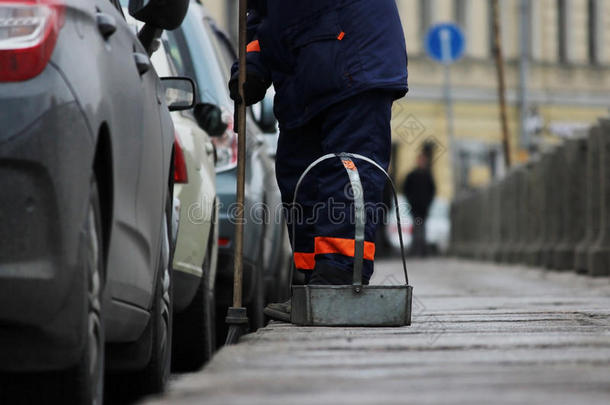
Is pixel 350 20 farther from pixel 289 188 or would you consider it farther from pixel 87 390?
pixel 87 390

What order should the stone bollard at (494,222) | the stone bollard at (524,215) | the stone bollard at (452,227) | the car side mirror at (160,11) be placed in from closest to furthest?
the car side mirror at (160,11) < the stone bollard at (524,215) < the stone bollard at (494,222) < the stone bollard at (452,227)

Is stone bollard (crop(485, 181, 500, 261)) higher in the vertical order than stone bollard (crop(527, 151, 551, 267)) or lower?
lower

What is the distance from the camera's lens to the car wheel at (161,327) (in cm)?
563

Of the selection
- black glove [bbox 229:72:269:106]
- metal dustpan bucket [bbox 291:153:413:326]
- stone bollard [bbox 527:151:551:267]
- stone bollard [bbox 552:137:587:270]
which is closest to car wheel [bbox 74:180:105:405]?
metal dustpan bucket [bbox 291:153:413:326]

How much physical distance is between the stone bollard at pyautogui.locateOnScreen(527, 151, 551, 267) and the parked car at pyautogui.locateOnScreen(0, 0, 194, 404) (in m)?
15.0

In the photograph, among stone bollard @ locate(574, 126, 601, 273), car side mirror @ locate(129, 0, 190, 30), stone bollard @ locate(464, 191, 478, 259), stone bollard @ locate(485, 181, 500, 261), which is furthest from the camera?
stone bollard @ locate(464, 191, 478, 259)

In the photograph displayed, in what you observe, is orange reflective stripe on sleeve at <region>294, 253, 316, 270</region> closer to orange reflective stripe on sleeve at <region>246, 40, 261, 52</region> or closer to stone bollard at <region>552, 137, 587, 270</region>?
orange reflective stripe on sleeve at <region>246, 40, 261, 52</region>

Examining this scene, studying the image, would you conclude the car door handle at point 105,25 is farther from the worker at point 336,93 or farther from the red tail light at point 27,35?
the worker at point 336,93

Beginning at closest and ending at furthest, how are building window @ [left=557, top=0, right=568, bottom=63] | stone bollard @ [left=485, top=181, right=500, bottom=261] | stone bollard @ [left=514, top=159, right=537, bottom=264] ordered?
stone bollard @ [left=514, top=159, right=537, bottom=264] < stone bollard @ [left=485, top=181, right=500, bottom=261] < building window @ [left=557, top=0, right=568, bottom=63]

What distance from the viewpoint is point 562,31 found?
49.8 m

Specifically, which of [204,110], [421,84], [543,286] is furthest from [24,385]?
[421,84]

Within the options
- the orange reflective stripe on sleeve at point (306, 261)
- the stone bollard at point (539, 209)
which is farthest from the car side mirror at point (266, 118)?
the stone bollard at point (539, 209)

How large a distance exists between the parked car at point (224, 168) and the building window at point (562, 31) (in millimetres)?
41258

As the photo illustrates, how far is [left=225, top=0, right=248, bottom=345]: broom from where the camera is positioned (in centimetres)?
652
